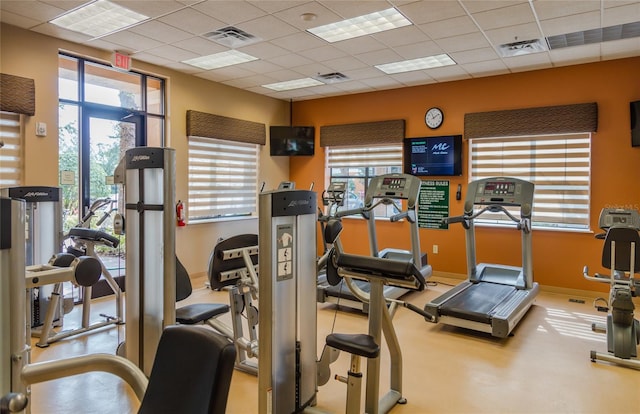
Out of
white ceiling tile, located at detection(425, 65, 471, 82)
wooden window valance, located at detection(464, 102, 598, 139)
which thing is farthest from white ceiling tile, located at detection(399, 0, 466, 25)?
wooden window valance, located at detection(464, 102, 598, 139)

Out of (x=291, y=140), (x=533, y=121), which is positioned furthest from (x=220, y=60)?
(x=533, y=121)

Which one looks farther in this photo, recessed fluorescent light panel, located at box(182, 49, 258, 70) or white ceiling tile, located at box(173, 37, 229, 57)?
recessed fluorescent light panel, located at box(182, 49, 258, 70)

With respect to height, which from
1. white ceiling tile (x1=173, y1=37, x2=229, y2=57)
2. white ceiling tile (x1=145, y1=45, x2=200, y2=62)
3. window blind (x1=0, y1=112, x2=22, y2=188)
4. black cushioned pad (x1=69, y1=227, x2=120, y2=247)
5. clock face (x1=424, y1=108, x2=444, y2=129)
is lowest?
black cushioned pad (x1=69, y1=227, x2=120, y2=247)

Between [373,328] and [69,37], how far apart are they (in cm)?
469

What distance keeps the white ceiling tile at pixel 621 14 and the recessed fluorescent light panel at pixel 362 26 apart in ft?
5.99

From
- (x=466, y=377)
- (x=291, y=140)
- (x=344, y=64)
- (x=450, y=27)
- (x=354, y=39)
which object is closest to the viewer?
(x=466, y=377)

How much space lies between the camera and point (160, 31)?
4.66m

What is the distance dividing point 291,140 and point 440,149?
2.67m

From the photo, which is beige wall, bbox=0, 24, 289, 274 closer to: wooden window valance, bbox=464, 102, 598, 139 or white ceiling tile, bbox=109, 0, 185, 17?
white ceiling tile, bbox=109, 0, 185, 17

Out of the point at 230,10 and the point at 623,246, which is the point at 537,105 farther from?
the point at 230,10

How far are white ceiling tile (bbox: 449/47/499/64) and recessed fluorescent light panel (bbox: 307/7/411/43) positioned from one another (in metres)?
1.25

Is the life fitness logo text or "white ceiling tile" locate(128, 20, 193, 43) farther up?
"white ceiling tile" locate(128, 20, 193, 43)

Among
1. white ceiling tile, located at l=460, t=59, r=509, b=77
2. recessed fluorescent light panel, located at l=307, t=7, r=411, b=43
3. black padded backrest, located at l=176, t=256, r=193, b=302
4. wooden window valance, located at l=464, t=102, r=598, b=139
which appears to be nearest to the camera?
black padded backrest, located at l=176, t=256, r=193, b=302

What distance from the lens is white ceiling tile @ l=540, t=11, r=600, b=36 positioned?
4.19 meters
